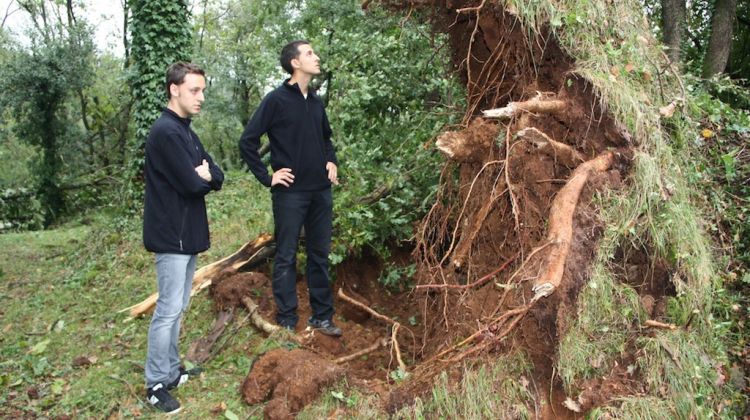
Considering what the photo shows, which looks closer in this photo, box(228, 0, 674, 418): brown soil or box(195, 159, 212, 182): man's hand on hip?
box(228, 0, 674, 418): brown soil

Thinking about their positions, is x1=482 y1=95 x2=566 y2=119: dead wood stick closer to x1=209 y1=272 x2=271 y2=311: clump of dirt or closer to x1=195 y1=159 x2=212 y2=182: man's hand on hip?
x1=195 y1=159 x2=212 y2=182: man's hand on hip

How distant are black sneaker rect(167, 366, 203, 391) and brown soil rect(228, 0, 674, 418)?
2.06 ft

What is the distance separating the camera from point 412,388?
142 inches

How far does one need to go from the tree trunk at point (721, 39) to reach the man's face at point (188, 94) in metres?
8.88

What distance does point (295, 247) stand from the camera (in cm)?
470

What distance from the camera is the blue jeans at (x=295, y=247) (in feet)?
15.1

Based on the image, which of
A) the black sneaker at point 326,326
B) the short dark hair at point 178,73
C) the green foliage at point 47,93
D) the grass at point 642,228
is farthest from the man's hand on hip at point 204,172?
the green foliage at point 47,93

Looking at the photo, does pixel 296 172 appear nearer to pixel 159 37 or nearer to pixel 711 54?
pixel 159 37

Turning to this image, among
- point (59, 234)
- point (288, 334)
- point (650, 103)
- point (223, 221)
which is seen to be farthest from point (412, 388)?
point (59, 234)

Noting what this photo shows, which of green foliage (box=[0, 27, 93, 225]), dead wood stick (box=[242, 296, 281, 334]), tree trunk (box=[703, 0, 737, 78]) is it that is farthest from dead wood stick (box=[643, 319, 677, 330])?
green foliage (box=[0, 27, 93, 225])

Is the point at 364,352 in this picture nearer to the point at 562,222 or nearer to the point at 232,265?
the point at 562,222

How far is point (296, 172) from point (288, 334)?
4.35ft

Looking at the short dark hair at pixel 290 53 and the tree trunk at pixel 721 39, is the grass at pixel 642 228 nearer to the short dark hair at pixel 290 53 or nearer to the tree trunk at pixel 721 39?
the short dark hair at pixel 290 53

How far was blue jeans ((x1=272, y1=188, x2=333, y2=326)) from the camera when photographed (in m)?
4.59
